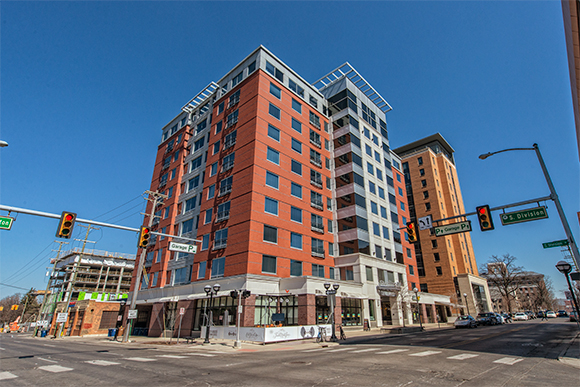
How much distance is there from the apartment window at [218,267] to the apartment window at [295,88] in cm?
2567

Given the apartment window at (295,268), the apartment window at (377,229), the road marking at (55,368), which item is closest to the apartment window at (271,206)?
the apartment window at (295,268)

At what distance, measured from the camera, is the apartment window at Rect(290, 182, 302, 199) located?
37.6 metres

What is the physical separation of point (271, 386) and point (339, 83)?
4917 centimetres

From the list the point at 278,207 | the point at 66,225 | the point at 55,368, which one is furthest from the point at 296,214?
the point at 55,368

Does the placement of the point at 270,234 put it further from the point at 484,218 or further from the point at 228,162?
the point at 484,218

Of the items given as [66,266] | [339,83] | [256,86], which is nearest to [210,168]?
[256,86]

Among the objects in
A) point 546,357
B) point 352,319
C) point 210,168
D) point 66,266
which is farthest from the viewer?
point 66,266

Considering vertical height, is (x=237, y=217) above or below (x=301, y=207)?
below

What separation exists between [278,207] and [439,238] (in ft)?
162

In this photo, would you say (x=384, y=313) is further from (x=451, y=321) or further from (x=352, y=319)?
(x=451, y=321)

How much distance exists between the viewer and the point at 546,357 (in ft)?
42.2

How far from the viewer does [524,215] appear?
1612 cm

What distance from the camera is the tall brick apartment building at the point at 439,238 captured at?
214 ft

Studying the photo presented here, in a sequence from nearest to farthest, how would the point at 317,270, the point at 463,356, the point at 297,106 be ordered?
the point at 463,356
the point at 317,270
the point at 297,106
